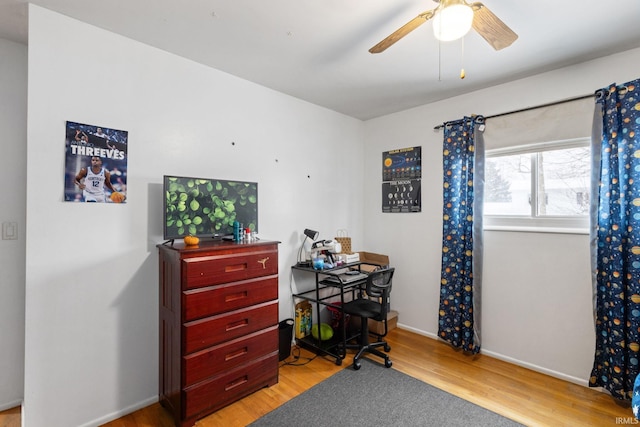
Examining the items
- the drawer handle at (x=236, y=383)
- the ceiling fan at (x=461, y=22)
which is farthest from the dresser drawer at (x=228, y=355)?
the ceiling fan at (x=461, y=22)

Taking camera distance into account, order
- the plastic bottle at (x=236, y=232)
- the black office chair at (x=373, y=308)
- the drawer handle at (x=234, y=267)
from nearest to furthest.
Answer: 1. the drawer handle at (x=234, y=267)
2. the plastic bottle at (x=236, y=232)
3. the black office chair at (x=373, y=308)

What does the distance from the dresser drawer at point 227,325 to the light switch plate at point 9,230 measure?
4.75 ft

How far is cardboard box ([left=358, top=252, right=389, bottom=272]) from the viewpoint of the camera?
341 cm

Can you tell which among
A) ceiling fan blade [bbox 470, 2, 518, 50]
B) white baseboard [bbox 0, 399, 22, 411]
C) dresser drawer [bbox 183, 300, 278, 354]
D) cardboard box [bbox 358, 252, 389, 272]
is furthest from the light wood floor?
ceiling fan blade [bbox 470, 2, 518, 50]

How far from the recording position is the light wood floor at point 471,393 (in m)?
2.00

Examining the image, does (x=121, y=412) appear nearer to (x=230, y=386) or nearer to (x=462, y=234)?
(x=230, y=386)

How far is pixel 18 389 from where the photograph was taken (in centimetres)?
215

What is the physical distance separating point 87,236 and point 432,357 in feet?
9.85

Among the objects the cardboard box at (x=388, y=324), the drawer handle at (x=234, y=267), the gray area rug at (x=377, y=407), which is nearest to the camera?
the gray area rug at (x=377, y=407)

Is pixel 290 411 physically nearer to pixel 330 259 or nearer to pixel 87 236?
pixel 330 259

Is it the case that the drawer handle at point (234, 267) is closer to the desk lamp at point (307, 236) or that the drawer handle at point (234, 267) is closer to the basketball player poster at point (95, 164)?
the basketball player poster at point (95, 164)

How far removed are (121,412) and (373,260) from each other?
2759mm

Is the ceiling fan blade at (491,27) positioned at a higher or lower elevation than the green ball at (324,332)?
higher

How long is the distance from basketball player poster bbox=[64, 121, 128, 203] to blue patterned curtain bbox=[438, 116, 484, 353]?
2.86 meters
